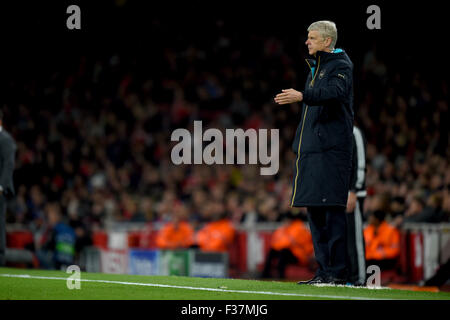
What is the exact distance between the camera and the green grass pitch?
549cm

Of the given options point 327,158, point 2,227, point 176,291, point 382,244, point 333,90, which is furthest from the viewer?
point 382,244

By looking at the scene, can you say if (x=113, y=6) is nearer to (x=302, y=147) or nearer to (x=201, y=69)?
(x=201, y=69)

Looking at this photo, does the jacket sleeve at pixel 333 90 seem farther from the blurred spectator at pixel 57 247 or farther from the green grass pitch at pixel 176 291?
the blurred spectator at pixel 57 247

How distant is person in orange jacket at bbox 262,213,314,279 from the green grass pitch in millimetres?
7424

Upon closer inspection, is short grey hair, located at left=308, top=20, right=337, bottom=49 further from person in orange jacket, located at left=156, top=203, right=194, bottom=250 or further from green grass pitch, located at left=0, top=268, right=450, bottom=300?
person in orange jacket, located at left=156, top=203, right=194, bottom=250

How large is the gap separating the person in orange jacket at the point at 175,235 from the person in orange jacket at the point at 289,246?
209 centimetres

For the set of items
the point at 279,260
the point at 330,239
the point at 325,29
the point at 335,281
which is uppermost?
the point at 325,29

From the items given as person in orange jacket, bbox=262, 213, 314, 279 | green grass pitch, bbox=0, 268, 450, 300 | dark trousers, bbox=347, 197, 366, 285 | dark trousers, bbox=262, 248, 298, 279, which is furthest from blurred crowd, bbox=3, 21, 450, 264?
green grass pitch, bbox=0, 268, 450, 300

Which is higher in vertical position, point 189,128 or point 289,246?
point 189,128

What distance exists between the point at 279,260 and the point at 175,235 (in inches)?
98.9

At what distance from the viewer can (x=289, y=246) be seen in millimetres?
14586

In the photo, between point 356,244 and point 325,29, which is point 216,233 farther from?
point 325,29

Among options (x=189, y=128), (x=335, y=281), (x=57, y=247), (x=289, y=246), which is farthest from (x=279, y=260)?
(x=335, y=281)

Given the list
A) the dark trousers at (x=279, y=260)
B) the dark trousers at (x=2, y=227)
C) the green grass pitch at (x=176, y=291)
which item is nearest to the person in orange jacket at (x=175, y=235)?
the dark trousers at (x=279, y=260)
